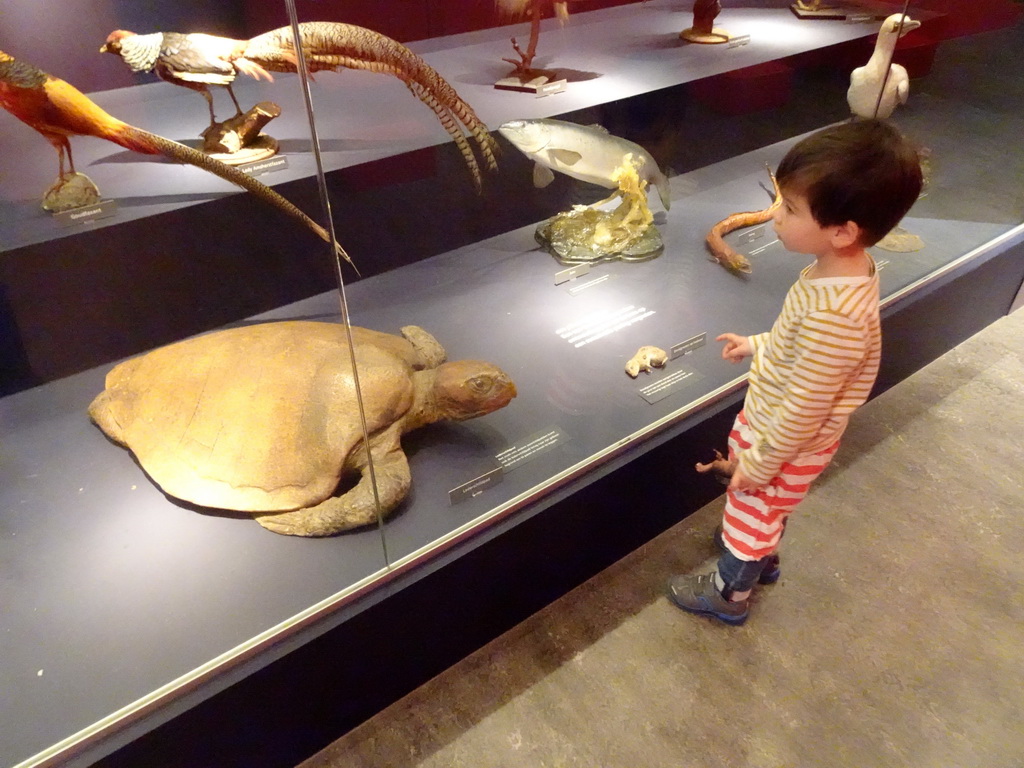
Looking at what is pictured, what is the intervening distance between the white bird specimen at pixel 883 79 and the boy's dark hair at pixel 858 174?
1721 mm

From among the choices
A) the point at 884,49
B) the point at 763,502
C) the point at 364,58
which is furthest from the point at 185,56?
the point at 884,49

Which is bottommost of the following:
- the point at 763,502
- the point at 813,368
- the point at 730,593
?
the point at 730,593

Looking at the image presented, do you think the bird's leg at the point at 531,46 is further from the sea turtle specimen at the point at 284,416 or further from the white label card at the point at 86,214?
the white label card at the point at 86,214

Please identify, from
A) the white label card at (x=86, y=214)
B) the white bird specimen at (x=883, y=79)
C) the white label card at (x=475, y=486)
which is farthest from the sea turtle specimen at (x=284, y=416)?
the white bird specimen at (x=883, y=79)

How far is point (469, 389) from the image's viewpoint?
1.54 metres

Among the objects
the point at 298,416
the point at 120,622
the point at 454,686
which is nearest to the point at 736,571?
the point at 454,686

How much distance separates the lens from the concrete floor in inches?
58.9

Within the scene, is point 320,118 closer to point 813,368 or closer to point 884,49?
point 813,368

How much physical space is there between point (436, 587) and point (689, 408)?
84 cm

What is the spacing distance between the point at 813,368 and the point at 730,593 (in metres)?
0.73

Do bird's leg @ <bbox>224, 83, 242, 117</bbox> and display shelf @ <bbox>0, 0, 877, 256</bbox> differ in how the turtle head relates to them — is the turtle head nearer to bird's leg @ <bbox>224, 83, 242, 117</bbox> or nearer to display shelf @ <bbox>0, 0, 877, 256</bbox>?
display shelf @ <bbox>0, 0, 877, 256</bbox>

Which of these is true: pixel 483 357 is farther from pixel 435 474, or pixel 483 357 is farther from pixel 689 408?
pixel 689 408

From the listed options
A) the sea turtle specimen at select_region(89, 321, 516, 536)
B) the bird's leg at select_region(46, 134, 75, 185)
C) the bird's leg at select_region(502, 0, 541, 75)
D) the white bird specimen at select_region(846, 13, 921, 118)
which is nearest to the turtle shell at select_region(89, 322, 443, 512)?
the sea turtle specimen at select_region(89, 321, 516, 536)

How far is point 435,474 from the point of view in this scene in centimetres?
163
